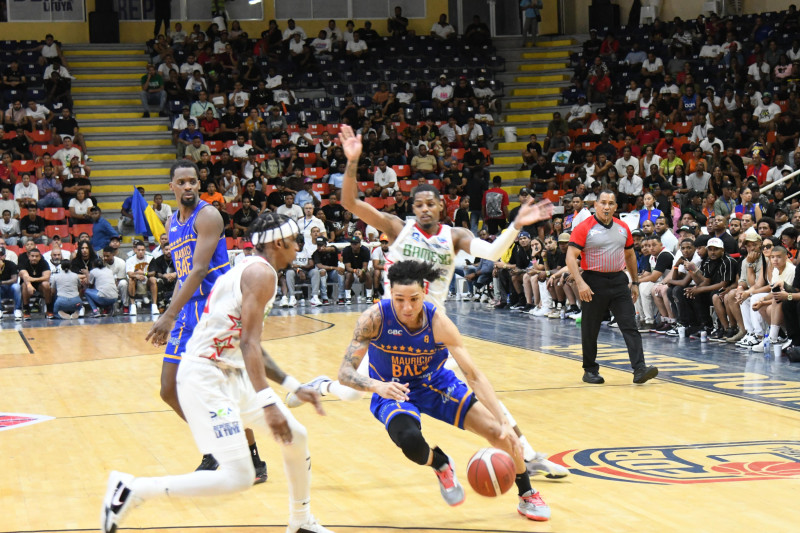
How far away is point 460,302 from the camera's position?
2036 cm

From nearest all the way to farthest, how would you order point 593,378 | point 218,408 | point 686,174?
point 218,408
point 593,378
point 686,174

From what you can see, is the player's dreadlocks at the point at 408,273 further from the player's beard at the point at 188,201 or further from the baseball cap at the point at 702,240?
the baseball cap at the point at 702,240

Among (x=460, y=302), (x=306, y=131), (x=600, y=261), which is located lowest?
(x=460, y=302)

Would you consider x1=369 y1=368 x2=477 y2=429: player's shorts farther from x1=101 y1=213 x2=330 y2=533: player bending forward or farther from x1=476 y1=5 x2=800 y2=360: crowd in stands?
x1=476 y1=5 x2=800 y2=360: crowd in stands

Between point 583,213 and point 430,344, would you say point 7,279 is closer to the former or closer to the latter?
point 583,213

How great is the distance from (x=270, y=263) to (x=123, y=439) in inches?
135

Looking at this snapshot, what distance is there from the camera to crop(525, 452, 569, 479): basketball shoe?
20.5 feet

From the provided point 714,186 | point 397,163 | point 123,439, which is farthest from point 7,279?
point 714,186

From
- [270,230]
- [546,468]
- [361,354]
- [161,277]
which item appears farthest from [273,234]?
[161,277]

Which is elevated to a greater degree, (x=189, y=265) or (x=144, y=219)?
(x=189, y=265)

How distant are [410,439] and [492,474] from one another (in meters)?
0.49

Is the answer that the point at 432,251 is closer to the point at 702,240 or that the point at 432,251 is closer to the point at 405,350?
the point at 405,350

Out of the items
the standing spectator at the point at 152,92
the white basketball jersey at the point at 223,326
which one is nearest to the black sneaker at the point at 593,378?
the white basketball jersey at the point at 223,326

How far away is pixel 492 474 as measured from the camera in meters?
5.20
